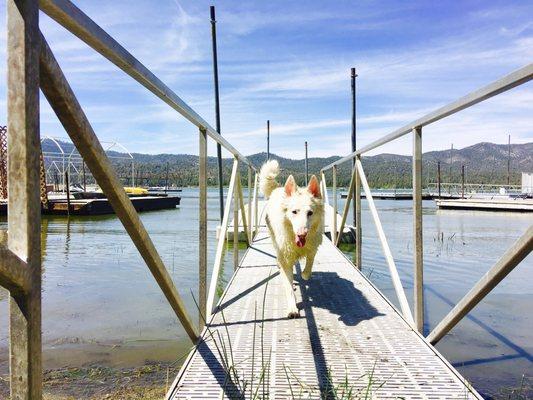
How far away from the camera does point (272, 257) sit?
684 centimetres

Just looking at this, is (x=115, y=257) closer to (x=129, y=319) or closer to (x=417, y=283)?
(x=129, y=319)

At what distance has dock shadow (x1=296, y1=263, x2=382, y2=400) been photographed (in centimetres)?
281

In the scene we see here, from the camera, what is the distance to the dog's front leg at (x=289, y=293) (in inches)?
149

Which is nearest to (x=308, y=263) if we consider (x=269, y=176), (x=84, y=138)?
(x=269, y=176)

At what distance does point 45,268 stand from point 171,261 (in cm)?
238

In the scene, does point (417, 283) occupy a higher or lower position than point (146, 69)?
lower

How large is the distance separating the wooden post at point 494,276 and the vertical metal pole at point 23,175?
196 centimetres

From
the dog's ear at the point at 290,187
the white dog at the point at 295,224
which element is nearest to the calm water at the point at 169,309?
the white dog at the point at 295,224

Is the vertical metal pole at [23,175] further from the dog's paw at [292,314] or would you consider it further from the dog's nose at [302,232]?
the dog's nose at [302,232]

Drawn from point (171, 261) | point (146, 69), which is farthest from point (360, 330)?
point (171, 261)

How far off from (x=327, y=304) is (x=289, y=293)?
0.45 meters

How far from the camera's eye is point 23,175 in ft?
3.80

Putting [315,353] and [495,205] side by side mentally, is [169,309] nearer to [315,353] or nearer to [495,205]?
[315,353]

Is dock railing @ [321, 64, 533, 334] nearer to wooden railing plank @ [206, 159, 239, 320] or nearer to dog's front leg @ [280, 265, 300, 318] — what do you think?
dog's front leg @ [280, 265, 300, 318]
